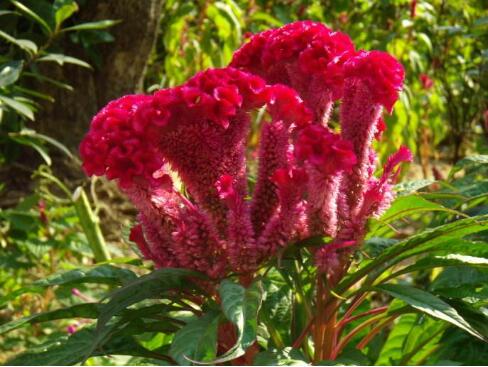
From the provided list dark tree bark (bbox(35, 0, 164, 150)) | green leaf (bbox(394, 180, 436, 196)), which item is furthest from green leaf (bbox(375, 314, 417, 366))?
dark tree bark (bbox(35, 0, 164, 150))

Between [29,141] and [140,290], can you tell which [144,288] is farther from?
[29,141]

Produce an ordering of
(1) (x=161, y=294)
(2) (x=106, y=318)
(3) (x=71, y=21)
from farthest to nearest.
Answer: (3) (x=71, y=21) → (1) (x=161, y=294) → (2) (x=106, y=318)

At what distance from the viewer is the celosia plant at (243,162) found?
1.22 metres

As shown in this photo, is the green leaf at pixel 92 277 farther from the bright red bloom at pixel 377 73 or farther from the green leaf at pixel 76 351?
the bright red bloom at pixel 377 73

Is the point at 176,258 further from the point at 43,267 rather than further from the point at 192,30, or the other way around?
the point at 192,30

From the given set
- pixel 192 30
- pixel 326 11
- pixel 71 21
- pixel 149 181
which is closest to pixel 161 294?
pixel 149 181

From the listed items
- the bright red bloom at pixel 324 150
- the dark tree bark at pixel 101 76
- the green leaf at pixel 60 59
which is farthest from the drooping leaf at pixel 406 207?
the dark tree bark at pixel 101 76

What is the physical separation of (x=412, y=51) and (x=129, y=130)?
401cm

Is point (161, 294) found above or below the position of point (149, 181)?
below

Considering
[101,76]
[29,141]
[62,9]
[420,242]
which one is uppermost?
[62,9]

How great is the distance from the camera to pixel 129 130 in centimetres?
122

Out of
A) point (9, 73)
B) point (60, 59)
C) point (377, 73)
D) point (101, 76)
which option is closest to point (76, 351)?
point (377, 73)

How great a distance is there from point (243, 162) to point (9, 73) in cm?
141

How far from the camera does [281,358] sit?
4.22 ft
